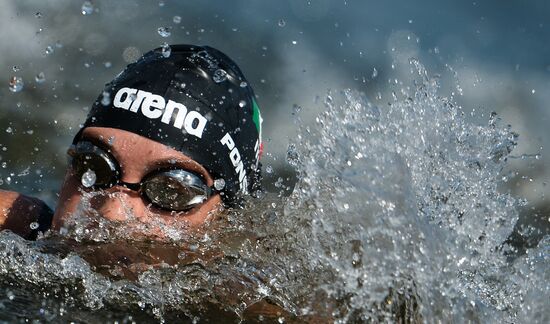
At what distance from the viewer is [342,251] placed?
2.84 metres

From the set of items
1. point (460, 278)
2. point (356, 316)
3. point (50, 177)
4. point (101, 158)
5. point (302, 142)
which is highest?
point (50, 177)

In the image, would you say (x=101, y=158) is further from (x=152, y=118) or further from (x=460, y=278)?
(x=460, y=278)

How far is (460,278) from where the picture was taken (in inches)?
110

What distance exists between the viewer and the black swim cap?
3070 millimetres

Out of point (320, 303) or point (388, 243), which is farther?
point (388, 243)

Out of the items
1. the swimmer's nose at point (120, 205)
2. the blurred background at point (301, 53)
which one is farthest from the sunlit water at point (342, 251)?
the blurred background at point (301, 53)

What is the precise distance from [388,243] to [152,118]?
3.31 feet

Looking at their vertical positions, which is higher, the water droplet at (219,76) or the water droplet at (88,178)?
the water droplet at (219,76)

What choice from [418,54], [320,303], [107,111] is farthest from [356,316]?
[418,54]

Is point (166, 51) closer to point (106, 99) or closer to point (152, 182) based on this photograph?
point (106, 99)

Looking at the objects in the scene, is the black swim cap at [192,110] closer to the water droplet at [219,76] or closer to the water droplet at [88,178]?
the water droplet at [219,76]

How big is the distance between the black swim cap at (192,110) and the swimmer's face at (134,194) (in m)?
0.04

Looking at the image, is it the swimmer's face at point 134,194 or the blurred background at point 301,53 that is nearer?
the swimmer's face at point 134,194

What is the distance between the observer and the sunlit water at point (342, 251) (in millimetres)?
2508
